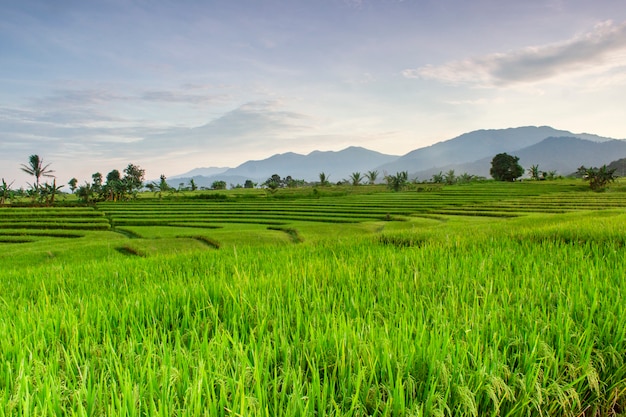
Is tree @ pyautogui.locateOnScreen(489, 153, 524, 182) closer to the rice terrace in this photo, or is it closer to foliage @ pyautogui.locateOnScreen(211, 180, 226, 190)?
foliage @ pyautogui.locateOnScreen(211, 180, 226, 190)

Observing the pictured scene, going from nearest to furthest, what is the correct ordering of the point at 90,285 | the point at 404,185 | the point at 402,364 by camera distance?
the point at 402,364 < the point at 90,285 < the point at 404,185

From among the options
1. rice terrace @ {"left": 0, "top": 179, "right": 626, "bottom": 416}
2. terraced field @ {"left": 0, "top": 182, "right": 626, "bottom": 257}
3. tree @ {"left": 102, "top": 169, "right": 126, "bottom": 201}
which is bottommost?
terraced field @ {"left": 0, "top": 182, "right": 626, "bottom": 257}

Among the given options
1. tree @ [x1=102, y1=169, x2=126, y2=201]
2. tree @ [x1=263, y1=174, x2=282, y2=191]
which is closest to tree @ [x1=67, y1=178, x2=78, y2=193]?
tree @ [x1=102, y1=169, x2=126, y2=201]

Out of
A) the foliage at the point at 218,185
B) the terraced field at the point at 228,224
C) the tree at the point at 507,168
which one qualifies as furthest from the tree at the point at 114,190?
the tree at the point at 507,168

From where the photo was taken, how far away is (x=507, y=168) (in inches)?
3967

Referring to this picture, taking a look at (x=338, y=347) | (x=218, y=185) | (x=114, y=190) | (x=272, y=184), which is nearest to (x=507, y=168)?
(x=272, y=184)

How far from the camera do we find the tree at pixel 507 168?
99312 millimetres

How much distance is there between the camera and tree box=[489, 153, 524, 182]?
99.3 m

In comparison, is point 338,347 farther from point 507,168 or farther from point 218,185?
point 218,185

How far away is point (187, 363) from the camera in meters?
1.73

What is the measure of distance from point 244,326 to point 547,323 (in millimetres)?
1869

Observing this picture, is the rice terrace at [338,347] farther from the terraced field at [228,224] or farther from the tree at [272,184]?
the tree at [272,184]

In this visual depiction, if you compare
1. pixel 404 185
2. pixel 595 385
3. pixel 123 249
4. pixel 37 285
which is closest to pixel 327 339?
pixel 595 385

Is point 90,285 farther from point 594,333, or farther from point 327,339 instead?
point 594,333
